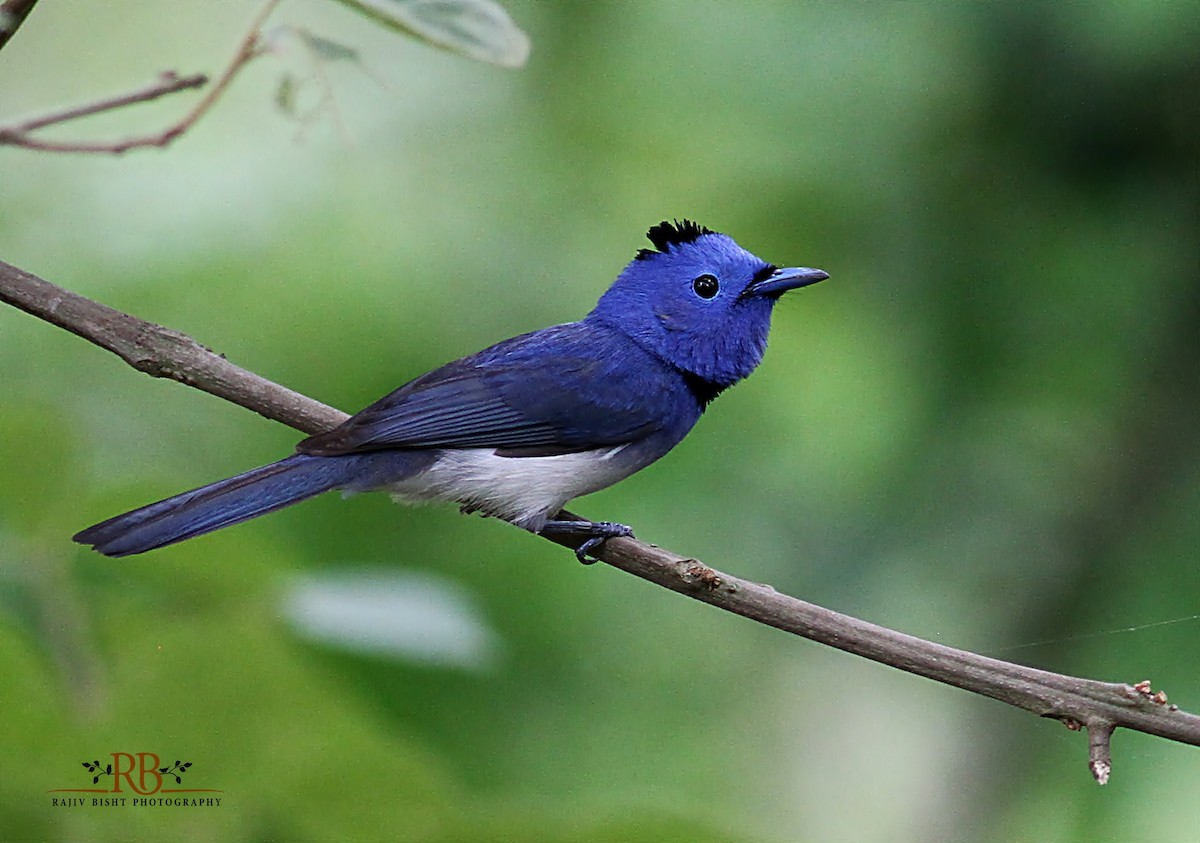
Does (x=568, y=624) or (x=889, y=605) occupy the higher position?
(x=889, y=605)

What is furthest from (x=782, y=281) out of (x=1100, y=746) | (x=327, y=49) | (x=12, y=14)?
(x=12, y=14)

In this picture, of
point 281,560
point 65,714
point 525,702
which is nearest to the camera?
point 65,714

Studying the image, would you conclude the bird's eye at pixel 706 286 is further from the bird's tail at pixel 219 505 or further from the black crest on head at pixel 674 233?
the bird's tail at pixel 219 505

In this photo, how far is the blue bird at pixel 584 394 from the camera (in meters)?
2.32

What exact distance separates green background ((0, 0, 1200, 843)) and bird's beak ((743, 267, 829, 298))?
400mm

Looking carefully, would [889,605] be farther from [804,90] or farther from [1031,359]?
[804,90]

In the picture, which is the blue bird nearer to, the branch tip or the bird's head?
the bird's head

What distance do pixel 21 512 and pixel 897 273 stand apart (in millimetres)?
2059

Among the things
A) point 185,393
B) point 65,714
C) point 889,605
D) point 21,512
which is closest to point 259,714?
point 65,714

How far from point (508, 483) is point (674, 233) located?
23.4 inches

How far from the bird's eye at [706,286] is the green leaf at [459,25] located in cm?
116

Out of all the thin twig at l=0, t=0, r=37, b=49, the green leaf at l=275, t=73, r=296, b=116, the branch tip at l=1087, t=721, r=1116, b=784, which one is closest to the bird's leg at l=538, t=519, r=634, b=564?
the branch tip at l=1087, t=721, r=1116, b=784

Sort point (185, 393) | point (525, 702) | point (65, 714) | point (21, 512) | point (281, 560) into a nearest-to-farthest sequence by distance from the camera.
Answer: point (65, 714), point (21, 512), point (281, 560), point (525, 702), point (185, 393)

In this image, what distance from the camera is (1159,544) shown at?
2.74 m
